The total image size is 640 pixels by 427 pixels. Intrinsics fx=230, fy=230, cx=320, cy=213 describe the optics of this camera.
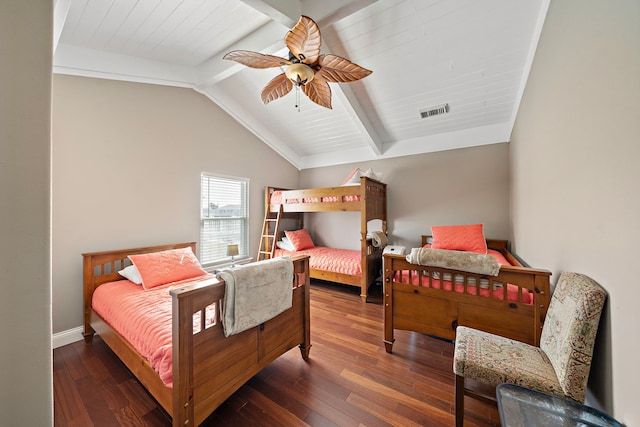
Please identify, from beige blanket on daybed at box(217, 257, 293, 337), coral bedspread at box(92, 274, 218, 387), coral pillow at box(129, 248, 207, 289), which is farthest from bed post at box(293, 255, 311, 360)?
coral pillow at box(129, 248, 207, 289)

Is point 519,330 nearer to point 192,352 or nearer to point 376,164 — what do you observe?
point 192,352

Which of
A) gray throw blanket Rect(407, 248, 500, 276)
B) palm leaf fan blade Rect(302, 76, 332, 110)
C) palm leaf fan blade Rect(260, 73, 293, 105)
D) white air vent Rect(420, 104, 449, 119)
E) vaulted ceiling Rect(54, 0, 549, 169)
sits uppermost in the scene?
vaulted ceiling Rect(54, 0, 549, 169)

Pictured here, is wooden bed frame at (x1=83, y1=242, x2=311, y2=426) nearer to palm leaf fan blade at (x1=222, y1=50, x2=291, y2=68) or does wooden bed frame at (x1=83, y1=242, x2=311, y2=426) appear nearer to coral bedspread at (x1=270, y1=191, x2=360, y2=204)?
palm leaf fan blade at (x1=222, y1=50, x2=291, y2=68)

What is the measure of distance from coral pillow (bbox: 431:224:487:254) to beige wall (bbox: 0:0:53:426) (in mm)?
3416

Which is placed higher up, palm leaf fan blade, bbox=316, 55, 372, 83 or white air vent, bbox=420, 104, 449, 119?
white air vent, bbox=420, 104, 449, 119

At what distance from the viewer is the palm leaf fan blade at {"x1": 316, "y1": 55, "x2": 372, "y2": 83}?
176 cm

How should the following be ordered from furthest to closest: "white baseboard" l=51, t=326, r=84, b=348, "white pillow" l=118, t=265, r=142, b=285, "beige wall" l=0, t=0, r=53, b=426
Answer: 1. "white pillow" l=118, t=265, r=142, b=285
2. "white baseboard" l=51, t=326, r=84, b=348
3. "beige wall" l=0, t=0, r=53, b=426

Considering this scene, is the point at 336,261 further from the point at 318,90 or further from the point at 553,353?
the point at 553,353

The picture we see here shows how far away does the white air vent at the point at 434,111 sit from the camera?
3.09 metres

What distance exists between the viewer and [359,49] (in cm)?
241

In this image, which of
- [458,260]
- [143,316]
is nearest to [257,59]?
[143,316]

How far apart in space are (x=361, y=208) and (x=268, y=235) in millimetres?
1870

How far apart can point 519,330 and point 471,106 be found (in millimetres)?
2705

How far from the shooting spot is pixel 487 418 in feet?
4.67
